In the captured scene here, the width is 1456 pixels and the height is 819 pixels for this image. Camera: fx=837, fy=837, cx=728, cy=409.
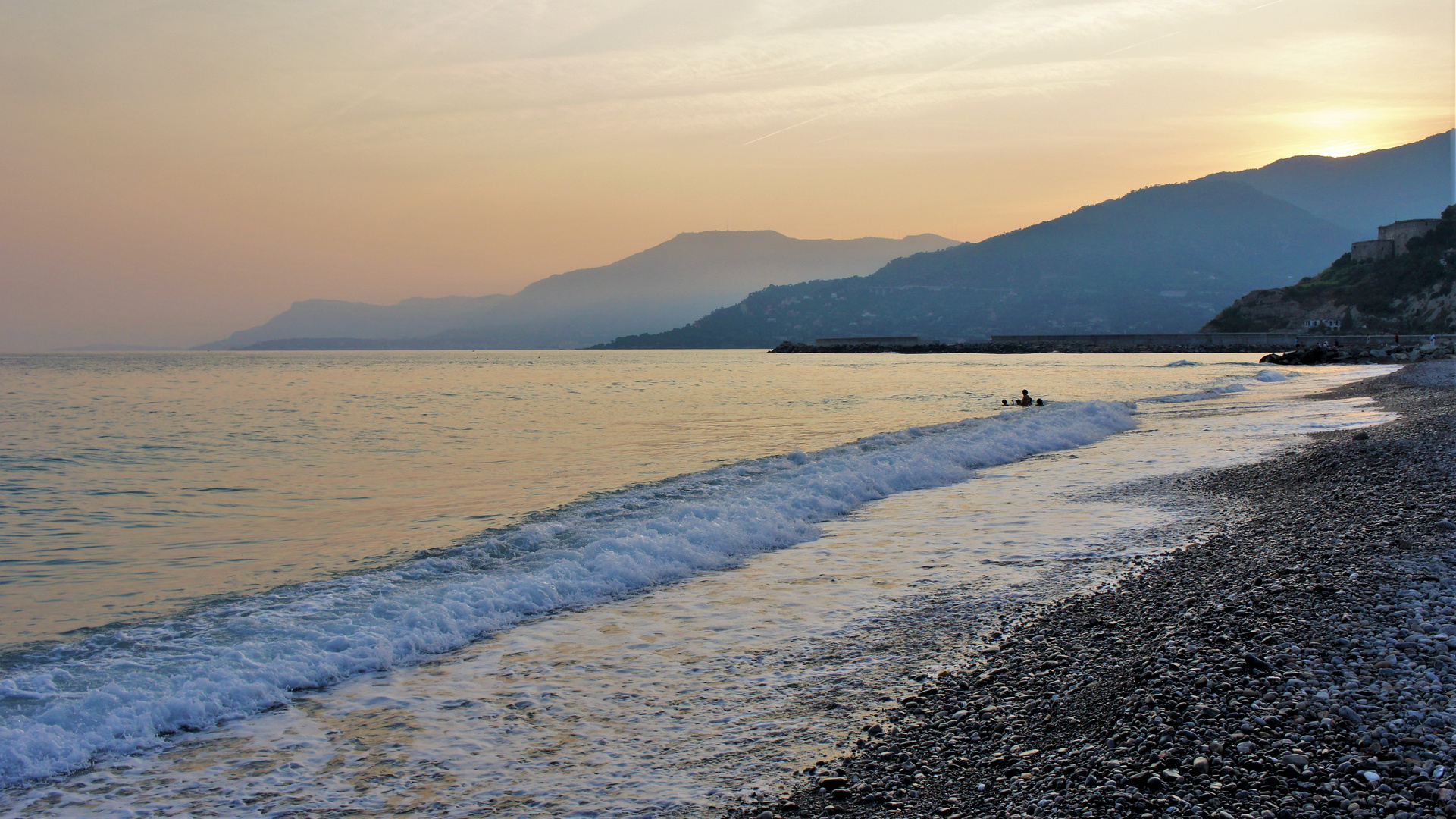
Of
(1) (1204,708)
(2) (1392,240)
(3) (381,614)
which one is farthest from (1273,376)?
(2) (1392,240)

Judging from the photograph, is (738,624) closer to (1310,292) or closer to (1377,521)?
(1377,521)

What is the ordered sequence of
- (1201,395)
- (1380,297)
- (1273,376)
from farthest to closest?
(1380,297) → (1273,376) → (1201,395)

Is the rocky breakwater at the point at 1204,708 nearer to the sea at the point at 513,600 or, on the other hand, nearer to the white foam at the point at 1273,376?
the sea at the point at 513,600

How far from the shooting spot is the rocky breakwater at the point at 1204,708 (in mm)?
4371

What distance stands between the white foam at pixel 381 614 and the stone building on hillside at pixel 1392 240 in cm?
16300

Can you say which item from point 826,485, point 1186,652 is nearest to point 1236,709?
point 1186,652

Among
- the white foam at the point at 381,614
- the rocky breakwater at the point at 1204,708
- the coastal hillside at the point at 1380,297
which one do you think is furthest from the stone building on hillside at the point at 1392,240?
the rocky breakwater at the point at 1204,708

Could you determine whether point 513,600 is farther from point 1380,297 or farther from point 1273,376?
point 1380,297

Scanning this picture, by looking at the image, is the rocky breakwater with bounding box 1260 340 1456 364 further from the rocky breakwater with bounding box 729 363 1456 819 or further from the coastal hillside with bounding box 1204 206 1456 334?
the rocky breakwater with bounding box 729 363 1456 819

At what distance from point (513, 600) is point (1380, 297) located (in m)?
164

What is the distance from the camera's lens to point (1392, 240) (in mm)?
141250

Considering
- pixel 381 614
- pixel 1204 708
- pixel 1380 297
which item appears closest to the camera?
pixel 1204 708

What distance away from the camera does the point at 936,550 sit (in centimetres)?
1132

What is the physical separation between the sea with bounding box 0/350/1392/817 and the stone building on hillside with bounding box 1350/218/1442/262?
148 metres
